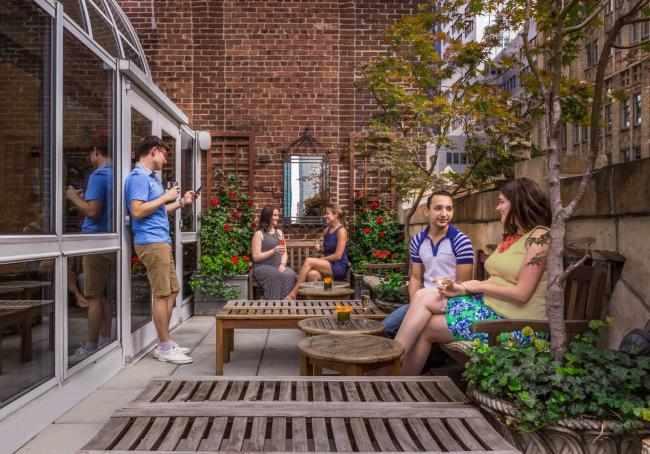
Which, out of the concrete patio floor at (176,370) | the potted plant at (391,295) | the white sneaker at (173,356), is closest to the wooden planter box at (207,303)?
the concrete patio floor at (176,370)

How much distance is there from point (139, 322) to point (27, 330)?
200cm

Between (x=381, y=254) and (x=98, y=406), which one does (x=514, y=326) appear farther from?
(x=381, y=254)

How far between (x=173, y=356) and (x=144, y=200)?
116 cm

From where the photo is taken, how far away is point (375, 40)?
8.84 metres

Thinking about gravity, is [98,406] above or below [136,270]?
below

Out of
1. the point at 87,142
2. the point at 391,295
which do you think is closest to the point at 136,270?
the point at 87,142

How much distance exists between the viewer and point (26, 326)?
299cm

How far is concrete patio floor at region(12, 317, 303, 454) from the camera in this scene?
116 inches

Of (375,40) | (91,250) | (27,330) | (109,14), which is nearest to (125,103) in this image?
(109,14)

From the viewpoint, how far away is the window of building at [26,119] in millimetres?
2955

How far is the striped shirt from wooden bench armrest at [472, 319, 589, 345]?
3.89ft

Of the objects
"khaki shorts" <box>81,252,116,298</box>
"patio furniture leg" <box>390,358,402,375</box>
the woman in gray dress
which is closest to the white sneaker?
"khaki shorts" <box>81,252,116,298</box>

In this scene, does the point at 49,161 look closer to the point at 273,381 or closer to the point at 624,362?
the point at 273,381

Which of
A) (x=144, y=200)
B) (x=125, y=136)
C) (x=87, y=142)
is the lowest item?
(x=144, y=200)
